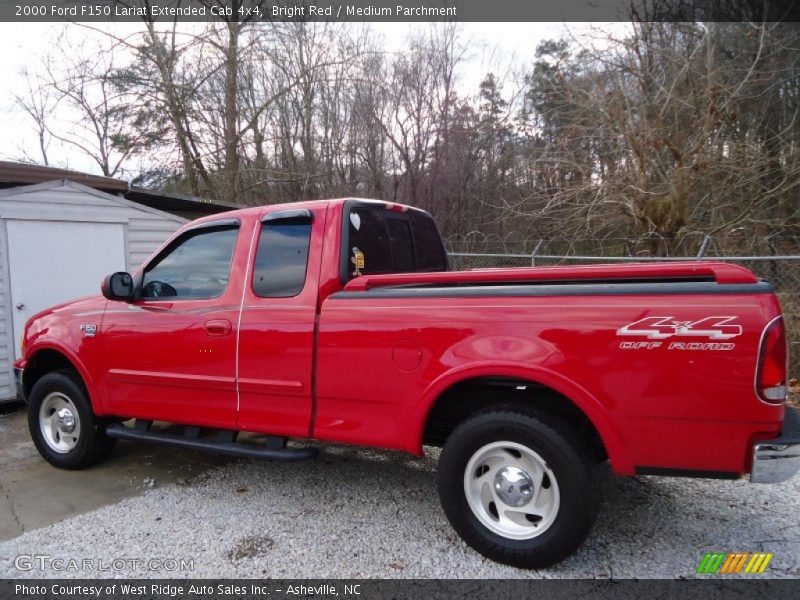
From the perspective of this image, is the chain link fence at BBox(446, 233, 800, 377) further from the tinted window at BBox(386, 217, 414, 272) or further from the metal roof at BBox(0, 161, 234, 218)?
the metal roof at BBox(0, 161, 234, 218)

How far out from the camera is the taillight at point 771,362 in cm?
238

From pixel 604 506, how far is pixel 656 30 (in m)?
10.7

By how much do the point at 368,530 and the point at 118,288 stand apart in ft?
8.25

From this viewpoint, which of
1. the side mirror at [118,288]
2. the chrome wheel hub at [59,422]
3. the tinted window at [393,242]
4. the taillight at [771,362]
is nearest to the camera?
the taillight at [771,362]

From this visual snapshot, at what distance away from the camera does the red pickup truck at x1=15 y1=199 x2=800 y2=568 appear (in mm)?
2492

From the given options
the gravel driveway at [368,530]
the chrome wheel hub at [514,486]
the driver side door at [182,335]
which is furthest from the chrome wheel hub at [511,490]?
the driver side door at [182,335]

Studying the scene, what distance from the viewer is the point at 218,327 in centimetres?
366

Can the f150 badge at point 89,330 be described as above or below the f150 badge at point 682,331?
below

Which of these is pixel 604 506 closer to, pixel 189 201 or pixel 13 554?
pixel 13 554

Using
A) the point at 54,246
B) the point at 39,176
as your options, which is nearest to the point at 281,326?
the point at 54,246

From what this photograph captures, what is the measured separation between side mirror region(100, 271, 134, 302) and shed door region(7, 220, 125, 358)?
321 centimetres

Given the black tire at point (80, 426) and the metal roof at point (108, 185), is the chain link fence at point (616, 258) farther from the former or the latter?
the black tire at point (80, 426)

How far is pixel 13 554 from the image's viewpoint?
322 centimetres

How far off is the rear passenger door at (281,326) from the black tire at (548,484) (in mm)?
1023
